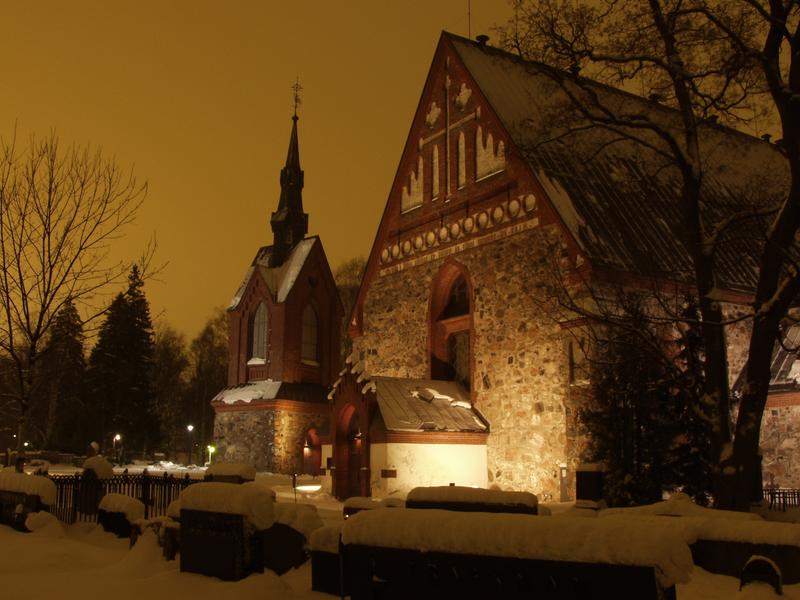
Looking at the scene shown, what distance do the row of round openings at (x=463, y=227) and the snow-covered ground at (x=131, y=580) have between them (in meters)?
10.4

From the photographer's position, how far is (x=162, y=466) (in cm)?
4247

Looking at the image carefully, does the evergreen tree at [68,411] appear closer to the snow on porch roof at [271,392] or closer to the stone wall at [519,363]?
the snow on porch roof at [271,392]

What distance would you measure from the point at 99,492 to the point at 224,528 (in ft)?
27.5

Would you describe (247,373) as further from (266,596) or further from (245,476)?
(266,596)

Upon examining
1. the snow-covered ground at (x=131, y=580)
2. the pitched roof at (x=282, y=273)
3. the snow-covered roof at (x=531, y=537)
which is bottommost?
the snow-covered ground at (x=131, y=580)

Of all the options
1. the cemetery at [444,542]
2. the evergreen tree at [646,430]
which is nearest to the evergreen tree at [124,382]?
the cemetery at [444,542]

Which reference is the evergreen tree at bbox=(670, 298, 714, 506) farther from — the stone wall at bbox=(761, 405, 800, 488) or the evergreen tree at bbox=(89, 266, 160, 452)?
the evergreen tree at bbox=(89, 266, 160, 452)

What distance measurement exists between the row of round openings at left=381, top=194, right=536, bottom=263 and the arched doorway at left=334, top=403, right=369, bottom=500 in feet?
19.7

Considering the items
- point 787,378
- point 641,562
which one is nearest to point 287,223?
point 787,378

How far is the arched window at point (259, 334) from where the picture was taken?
37750mm

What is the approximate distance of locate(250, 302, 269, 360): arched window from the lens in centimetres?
3775

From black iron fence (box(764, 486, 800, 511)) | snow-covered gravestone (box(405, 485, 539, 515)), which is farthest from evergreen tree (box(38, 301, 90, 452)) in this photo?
snow-covered gravestone (box(405, 485, 539, 515))

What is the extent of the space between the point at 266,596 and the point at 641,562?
4.09 metres

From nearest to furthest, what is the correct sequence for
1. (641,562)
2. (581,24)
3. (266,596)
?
(641,562) → (266,596) → (581,24)
